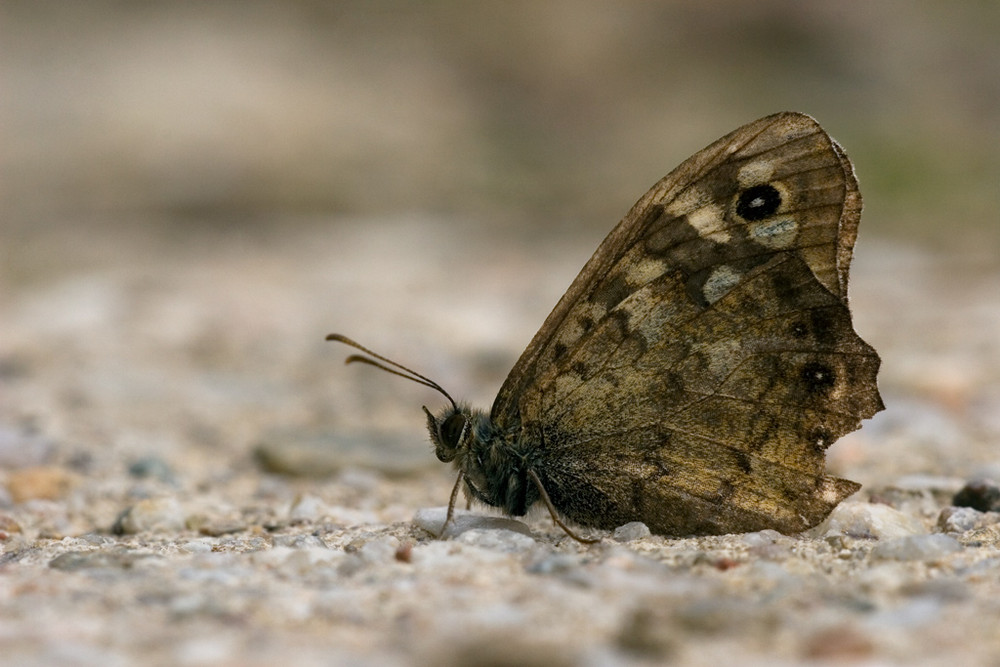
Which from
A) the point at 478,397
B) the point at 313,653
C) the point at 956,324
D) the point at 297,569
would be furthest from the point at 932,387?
the point at 313,653

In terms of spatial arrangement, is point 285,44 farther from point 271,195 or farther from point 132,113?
point 271,195

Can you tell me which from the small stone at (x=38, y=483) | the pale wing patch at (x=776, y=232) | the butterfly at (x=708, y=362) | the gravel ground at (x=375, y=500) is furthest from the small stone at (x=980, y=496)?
the small stone at (x=38, y=483)

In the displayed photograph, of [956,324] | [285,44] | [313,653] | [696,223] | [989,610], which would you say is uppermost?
[285,44]

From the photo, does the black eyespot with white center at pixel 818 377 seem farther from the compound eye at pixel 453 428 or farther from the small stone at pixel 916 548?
the compound eye at pixel 453 428

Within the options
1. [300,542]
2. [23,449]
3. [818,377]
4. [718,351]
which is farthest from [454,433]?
[23,449]

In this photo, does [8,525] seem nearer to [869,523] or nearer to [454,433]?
[454,433]

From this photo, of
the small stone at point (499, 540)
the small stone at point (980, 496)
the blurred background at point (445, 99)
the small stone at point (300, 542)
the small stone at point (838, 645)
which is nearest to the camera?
the small stone at point (838, 645)

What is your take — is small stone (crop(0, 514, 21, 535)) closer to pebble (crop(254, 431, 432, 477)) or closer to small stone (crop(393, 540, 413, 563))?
pebble (crop(254, 431, 432, 477))
